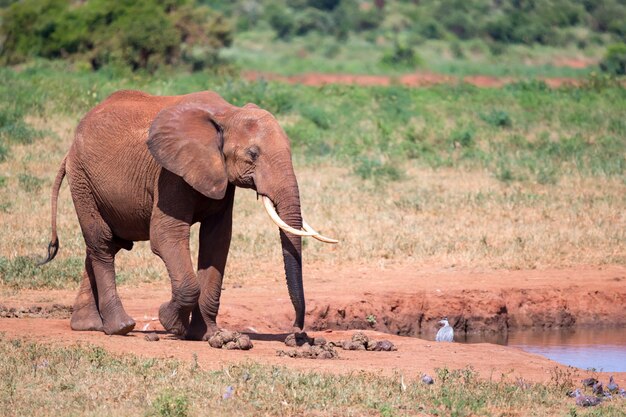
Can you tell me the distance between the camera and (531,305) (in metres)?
11.1

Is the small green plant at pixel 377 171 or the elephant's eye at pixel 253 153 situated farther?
the small green plant at pixel 377 171

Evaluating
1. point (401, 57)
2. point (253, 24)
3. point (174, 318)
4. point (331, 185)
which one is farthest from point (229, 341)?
point (253, 24)

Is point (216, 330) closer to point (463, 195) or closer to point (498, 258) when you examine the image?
point (498, 258)

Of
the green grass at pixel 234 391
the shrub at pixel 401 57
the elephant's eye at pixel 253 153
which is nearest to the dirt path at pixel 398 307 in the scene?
the green grass at pixel 234 391

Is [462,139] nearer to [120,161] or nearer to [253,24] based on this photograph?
[120,161]

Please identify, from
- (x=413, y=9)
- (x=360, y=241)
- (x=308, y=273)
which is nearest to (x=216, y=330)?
(x=308, y=273)

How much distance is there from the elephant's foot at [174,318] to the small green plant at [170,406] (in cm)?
206

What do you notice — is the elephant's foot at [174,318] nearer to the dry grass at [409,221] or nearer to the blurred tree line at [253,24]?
the dry grass at [409,221]

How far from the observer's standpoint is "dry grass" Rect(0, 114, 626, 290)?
39.9 ft

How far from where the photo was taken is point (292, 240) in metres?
7.94

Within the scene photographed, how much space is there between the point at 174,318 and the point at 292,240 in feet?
4.06

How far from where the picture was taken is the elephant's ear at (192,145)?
8.18 metres

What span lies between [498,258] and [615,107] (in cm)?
1112

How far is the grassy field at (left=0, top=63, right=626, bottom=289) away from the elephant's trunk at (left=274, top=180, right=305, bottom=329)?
3582 millimetres
